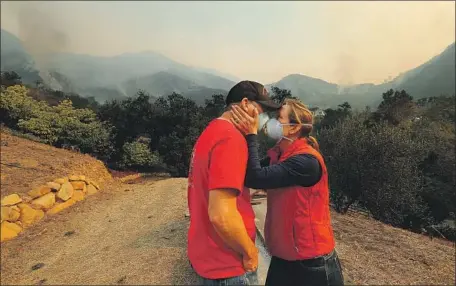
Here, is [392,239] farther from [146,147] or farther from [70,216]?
[146,147]

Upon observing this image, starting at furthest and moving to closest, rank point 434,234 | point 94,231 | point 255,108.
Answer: point 434,234 → point 94,231 → point 255,108

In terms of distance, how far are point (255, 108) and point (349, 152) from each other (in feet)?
45.6

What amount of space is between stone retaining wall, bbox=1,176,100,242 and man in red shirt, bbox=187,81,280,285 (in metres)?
10.3

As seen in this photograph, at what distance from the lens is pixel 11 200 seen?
10812 millimetres

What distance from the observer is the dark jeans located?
2.74m

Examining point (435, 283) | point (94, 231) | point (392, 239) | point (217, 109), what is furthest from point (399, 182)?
point (217, 109)

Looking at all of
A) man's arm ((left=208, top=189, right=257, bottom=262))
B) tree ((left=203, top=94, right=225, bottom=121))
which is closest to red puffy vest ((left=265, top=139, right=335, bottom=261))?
man's arm ((left=208, top=189, right=257, bottom=262))

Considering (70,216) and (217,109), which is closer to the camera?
(70,216)

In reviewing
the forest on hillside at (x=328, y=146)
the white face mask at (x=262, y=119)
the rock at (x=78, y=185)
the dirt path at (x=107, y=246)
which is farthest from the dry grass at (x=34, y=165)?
the white face mask at (x=262, y=119)

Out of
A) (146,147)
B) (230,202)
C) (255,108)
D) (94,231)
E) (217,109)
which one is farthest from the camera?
(217,109)

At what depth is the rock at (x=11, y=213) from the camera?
10.4m

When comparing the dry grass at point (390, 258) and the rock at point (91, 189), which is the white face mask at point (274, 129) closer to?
the dry grass at point (390, 258)

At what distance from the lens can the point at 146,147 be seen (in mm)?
21125

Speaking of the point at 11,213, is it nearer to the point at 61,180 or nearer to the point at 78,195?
the point at 61,180
